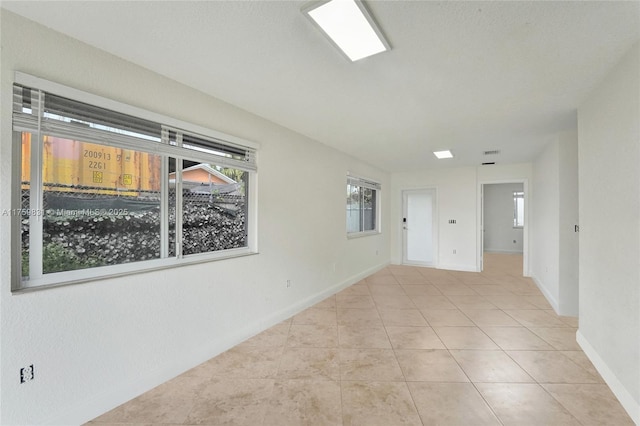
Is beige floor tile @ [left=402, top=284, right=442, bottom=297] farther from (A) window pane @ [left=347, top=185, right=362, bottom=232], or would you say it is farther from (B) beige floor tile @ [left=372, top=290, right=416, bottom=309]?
(A) window pane @ [left=347, top=185, right=362, bottom=232]

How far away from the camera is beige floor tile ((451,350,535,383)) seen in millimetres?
2277

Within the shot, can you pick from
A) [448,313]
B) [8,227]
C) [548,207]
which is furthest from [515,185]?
[8,227]

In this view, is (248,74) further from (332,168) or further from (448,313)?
(448,313)

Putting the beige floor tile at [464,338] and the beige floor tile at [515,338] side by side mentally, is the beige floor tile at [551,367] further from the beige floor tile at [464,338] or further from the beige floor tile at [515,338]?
the beige floor tile at [464,338]

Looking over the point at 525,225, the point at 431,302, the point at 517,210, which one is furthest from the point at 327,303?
the point at 517,210

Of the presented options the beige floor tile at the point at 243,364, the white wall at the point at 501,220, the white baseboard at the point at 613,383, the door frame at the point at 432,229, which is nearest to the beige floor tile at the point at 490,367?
the white baseboard at the point at 613,383

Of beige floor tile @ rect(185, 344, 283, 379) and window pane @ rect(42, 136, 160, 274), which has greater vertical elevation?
window pane @ rect(42, 136, 160, 274)

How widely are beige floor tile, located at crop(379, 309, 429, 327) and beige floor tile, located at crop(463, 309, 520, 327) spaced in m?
0.66

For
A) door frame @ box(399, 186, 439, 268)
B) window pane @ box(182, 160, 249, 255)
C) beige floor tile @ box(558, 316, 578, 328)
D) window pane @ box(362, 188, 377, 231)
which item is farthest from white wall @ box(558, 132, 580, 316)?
window pane @ box(182, 160, 249, 255)

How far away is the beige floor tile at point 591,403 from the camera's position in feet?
5.95

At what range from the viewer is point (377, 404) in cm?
198

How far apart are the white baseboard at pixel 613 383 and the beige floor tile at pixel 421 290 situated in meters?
2.10

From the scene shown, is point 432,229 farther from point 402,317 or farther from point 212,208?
point 212,208

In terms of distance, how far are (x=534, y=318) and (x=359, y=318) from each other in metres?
2.25
